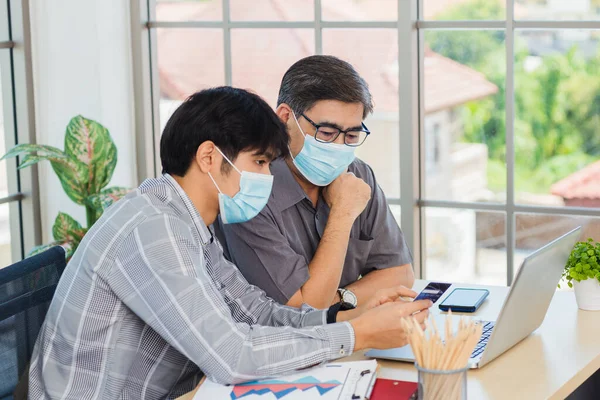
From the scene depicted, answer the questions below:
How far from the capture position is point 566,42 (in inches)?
117

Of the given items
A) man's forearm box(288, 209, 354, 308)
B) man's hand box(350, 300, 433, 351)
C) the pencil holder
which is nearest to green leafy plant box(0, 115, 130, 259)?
man's forearm box(288, 209, 354, 308)

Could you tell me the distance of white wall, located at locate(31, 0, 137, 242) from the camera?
3.39m

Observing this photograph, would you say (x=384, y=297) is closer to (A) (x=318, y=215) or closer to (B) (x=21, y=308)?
(A) (x=318, y=215)

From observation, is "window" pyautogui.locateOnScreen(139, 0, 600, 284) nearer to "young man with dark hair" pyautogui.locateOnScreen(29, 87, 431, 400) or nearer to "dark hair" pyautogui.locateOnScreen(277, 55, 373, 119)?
"dark hair" pyautogui.locateOnScreen(277, 55, 373, 119)

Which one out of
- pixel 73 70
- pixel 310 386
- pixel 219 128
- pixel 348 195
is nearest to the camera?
pixel 310 386

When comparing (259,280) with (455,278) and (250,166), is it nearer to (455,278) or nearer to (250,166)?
(250,166)

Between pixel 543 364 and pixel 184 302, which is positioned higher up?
pixel 184 302

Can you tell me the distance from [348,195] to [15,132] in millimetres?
1626

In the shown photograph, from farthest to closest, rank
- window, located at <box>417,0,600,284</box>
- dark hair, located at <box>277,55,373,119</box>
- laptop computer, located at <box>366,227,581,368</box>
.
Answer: window, located at <box>417,0,600,284</box> < dark hair, located at <box>277,55,373,119</box> < laptop computer, located at <box>366,227,581,368</box>

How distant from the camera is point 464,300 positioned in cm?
221

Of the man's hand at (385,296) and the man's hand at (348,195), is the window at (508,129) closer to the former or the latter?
the man's hand at (348,195)

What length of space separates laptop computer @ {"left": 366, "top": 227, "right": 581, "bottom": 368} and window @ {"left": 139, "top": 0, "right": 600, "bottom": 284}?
1064 millimetres

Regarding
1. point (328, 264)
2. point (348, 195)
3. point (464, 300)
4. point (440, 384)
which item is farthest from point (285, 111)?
point (440, 384)

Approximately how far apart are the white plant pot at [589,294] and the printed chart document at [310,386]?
2.25 ft
